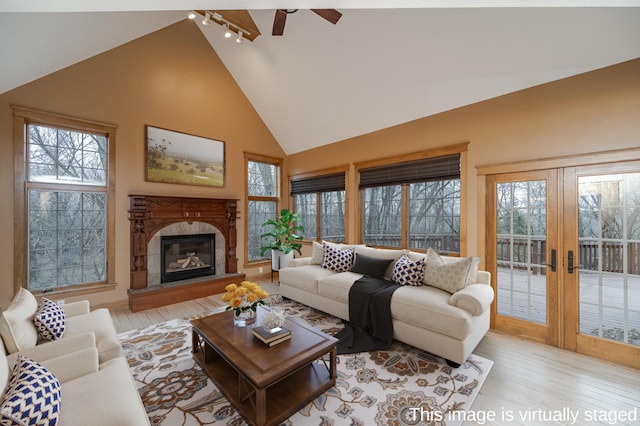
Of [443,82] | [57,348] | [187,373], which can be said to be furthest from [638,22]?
[57,348]

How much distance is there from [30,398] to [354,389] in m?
1.96

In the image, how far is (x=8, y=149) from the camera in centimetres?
327

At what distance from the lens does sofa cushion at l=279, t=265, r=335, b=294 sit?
12.3ft

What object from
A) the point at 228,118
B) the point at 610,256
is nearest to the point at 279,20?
the point at 228,118

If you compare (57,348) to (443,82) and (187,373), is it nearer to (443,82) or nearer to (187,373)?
(187,373)

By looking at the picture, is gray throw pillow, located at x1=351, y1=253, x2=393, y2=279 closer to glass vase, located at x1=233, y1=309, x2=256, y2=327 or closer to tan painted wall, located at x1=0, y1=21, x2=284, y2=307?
glass vase, located at x1=233, y1=309, x2=256, y2=327

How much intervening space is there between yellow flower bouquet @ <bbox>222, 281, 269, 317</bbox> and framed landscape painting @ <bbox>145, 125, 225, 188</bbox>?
123 inches

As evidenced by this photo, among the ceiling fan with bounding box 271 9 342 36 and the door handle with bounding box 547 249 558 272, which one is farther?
the door handle with bounding box 547 249 558 272

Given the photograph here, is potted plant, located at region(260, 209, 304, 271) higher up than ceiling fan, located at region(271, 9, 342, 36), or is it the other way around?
ceiling fan, located at region(271, 9, 342, 36)

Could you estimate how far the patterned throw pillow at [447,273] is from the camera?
2.86 metres

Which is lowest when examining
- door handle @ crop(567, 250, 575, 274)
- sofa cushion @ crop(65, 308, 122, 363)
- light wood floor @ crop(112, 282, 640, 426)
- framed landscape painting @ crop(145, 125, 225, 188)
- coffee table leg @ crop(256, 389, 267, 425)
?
light wood floor @ crop(112, 282, 640, 426)

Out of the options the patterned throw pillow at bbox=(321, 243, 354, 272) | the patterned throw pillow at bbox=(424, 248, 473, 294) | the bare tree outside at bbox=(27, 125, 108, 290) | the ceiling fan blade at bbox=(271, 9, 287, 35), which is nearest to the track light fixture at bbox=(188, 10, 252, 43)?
the ceiling fan blade at bbox=(271, 9, 287, 35)

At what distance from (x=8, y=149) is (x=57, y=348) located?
319cm

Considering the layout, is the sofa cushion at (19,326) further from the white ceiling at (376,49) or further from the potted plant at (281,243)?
the potted plant at (281,243)
